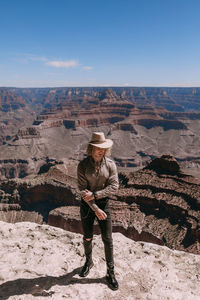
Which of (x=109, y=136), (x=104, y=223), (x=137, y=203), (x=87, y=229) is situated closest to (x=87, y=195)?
(x=104, y=223)

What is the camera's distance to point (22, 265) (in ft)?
20.0

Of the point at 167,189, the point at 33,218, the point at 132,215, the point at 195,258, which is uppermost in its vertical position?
the point at 195,258

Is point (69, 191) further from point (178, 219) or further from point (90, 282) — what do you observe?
point (90, 282)

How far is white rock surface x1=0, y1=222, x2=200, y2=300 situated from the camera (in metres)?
5.08

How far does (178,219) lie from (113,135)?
11262 cm

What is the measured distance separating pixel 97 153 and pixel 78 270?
3290 mm

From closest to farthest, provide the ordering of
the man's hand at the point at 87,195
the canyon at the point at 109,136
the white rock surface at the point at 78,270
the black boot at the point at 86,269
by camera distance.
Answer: the man's hand at the point at 87,195, the white rock surface at the point at 78,270, the black boot at the point at 86,269, the canyon at the point at 109,136

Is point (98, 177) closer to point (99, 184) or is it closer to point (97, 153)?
point (99, 184)

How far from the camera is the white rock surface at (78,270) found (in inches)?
200

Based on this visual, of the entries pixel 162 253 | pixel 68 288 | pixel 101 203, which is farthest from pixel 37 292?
pixel 162 253

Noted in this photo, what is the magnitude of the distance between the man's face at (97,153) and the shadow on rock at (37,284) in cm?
306

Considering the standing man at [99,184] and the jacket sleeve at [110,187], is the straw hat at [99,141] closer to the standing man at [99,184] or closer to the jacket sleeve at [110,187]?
the standing man at [99,184]

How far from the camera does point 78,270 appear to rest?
593cm

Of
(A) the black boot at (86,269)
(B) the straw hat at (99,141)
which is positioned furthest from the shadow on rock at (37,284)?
(B) the straw hat at (99,141)
